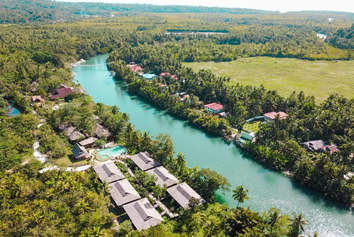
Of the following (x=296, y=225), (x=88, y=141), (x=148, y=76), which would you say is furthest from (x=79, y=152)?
(x=148, y=76)

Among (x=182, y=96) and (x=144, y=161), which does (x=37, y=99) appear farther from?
(x=144, y=161)

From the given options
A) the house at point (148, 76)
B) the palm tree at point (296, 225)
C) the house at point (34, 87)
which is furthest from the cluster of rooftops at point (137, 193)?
the house at point (148, 76)

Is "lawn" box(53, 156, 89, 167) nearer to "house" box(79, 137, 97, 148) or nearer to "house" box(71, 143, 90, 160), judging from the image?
"house" box(71, 143, 90, 160)

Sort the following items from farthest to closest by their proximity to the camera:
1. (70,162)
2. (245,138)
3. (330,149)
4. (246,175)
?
(245,138) < (330,149) < (246,175) < (70,162)

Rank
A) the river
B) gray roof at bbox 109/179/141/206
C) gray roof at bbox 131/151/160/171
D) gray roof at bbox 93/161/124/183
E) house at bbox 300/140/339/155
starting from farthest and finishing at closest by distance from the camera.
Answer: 1. house at bbox 300/140/339/155
2. gray roof at bbox 131/151/160/171
3. gray roof at bbox 93/161/124/183
4. the river
5. gray roof at bbox 109/179/141/206

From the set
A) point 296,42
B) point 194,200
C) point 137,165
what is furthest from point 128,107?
point 296,42

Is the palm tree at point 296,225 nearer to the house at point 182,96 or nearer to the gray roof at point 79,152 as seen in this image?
the gray roof at point 79,152

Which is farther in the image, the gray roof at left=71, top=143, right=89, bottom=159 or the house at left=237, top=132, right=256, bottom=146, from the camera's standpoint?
the house at left=237, top=132, right=256, bottom=146

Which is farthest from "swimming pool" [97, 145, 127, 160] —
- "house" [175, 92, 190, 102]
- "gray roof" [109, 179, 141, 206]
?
"house" [175, 92, 190, 102]

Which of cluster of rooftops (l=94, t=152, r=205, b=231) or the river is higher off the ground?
cluster of rooftops (l=94, t=152, r=205, b=231)
